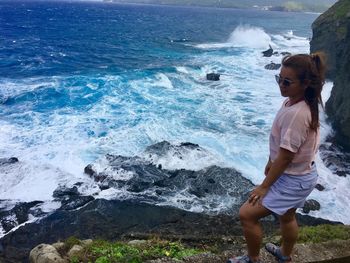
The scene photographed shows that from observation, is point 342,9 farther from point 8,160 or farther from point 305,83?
point 305,83

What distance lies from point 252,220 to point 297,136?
3.70ft

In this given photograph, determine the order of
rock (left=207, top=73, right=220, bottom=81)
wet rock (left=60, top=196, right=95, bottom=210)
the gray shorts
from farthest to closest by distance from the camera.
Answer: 1. rock (left=207, top=73, right=220, bottom=81)
2. wet rock (left=60, top=196, right=95, bottom=210)
3. the gray shorts

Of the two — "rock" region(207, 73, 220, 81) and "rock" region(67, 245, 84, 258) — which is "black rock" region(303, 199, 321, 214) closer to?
"rock" region(67, 245, 84, 258)

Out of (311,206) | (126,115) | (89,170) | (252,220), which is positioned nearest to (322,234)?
(252,220)

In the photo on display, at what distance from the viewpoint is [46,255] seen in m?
6.55

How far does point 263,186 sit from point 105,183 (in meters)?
10.2

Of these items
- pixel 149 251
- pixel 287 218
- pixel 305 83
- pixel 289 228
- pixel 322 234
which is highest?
pixel 305 83

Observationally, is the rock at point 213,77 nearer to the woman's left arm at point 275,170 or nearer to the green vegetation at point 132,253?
the green vegetation at point 132,253

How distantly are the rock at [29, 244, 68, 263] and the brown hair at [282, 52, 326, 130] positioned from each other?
14.8 feet

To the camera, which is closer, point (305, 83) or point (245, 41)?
point (305, 83)

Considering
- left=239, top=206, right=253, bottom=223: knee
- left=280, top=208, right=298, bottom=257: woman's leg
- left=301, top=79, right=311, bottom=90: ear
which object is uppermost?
left=301, top=79, right=311, bottom=90: ear

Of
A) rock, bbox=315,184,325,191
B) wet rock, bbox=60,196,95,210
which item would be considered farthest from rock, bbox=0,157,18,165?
rock, bbox=315,184,325,191

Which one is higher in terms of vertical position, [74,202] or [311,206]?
[311,206]

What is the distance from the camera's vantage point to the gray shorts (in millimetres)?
3992
